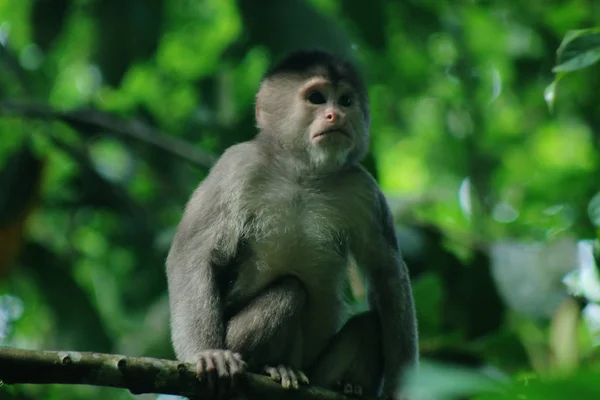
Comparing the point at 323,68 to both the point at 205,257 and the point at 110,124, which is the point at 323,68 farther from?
the point at 110,124

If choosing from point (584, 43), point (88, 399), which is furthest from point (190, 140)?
point (584, 43)

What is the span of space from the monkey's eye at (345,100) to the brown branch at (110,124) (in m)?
2.16

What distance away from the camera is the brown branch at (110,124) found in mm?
7672

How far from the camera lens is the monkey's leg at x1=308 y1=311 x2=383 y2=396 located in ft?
17.6

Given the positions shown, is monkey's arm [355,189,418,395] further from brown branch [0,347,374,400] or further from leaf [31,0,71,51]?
leaf [31,0,71,51]

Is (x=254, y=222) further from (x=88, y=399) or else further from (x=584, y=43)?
(x=88, y=399)

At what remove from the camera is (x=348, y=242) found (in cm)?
586

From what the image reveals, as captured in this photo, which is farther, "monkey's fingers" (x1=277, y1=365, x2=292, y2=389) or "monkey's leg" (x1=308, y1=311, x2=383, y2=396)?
"monkey's leg" (x1=308, y1=311, x2=383, y2=396)

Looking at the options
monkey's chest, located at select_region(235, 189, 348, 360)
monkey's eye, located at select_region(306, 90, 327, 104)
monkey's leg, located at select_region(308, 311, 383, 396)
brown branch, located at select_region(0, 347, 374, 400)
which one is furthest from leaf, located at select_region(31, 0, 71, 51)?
brown branch, located at select_region(0, 347, 374, 400)

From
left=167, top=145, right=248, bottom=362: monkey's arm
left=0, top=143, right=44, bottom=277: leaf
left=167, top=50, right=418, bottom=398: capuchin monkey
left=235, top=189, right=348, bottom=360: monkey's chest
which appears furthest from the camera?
left=0, top=143, right=44, bottom=277: leaf

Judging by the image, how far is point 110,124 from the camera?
793 cm

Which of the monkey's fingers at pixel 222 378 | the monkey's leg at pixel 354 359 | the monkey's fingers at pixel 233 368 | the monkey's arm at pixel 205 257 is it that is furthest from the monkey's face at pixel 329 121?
the monkey's fingers at pixel 222 378

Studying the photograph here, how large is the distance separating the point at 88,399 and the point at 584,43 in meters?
6.30

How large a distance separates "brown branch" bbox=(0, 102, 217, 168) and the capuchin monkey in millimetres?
2008
